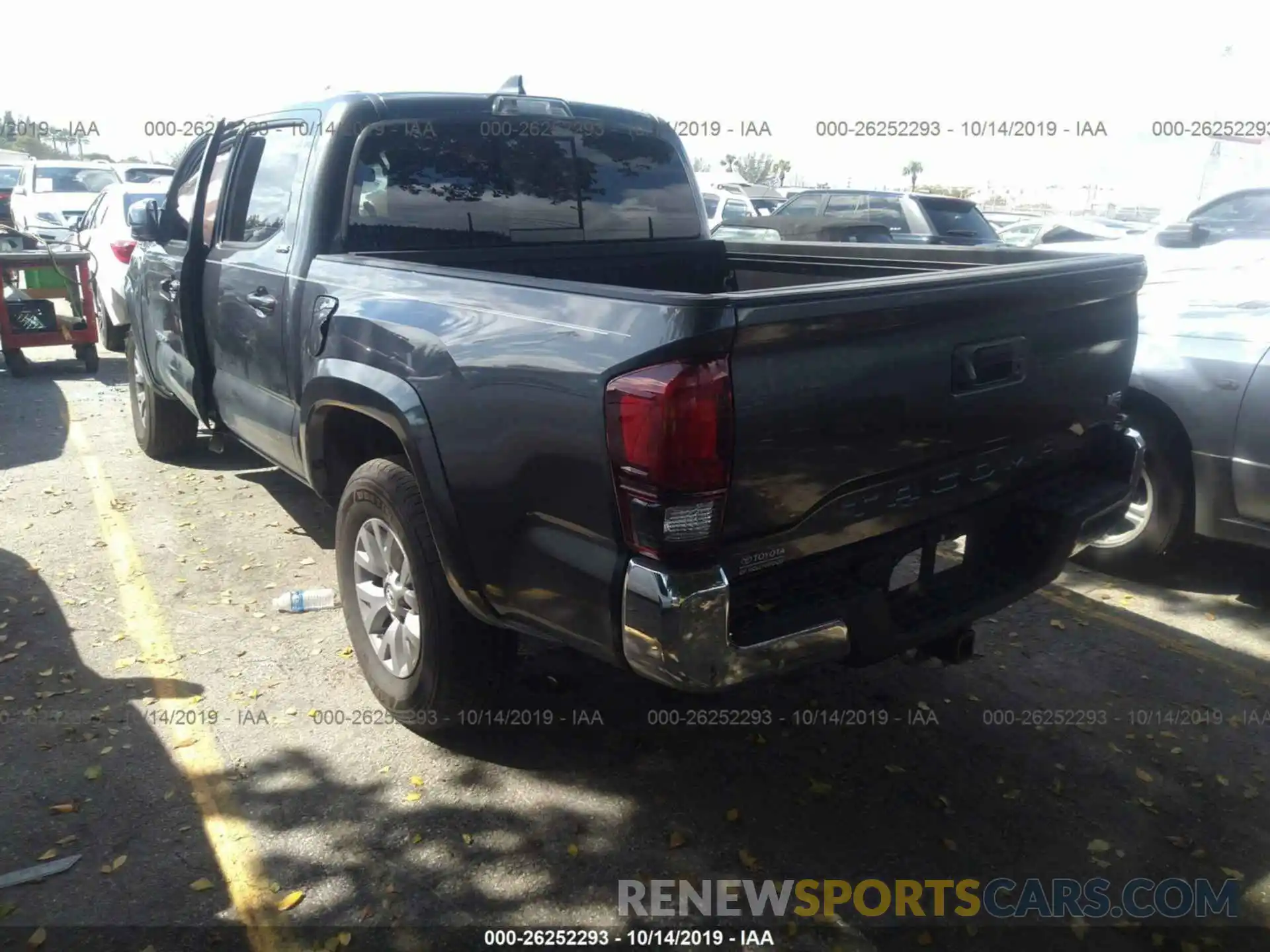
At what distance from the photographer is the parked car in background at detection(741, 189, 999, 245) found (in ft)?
36.4

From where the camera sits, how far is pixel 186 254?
5.00 m

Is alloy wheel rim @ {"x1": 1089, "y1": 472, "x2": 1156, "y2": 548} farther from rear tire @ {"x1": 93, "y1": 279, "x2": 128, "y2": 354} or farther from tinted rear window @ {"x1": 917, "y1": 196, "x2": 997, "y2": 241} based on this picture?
rear tire @ {"x1": 93, "y1": 279, "x2": 128, "y2": 354}

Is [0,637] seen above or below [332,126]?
below

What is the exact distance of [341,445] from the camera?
3.89 m

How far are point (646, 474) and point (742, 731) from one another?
65.6 inches

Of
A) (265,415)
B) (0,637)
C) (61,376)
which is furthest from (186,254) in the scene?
(61,376)

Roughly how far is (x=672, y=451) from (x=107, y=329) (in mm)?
10339

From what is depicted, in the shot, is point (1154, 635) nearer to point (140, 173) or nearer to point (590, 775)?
point (590, 775)

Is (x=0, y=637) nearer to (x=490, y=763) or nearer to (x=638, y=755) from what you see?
(x=490, y=763)

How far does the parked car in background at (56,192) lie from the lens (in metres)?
16.7

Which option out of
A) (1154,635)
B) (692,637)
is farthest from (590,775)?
(1154,635)

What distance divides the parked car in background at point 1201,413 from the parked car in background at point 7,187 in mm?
20731

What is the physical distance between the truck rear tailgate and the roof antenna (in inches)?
89.2

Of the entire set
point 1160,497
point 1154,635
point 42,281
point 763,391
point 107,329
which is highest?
point 763,391
